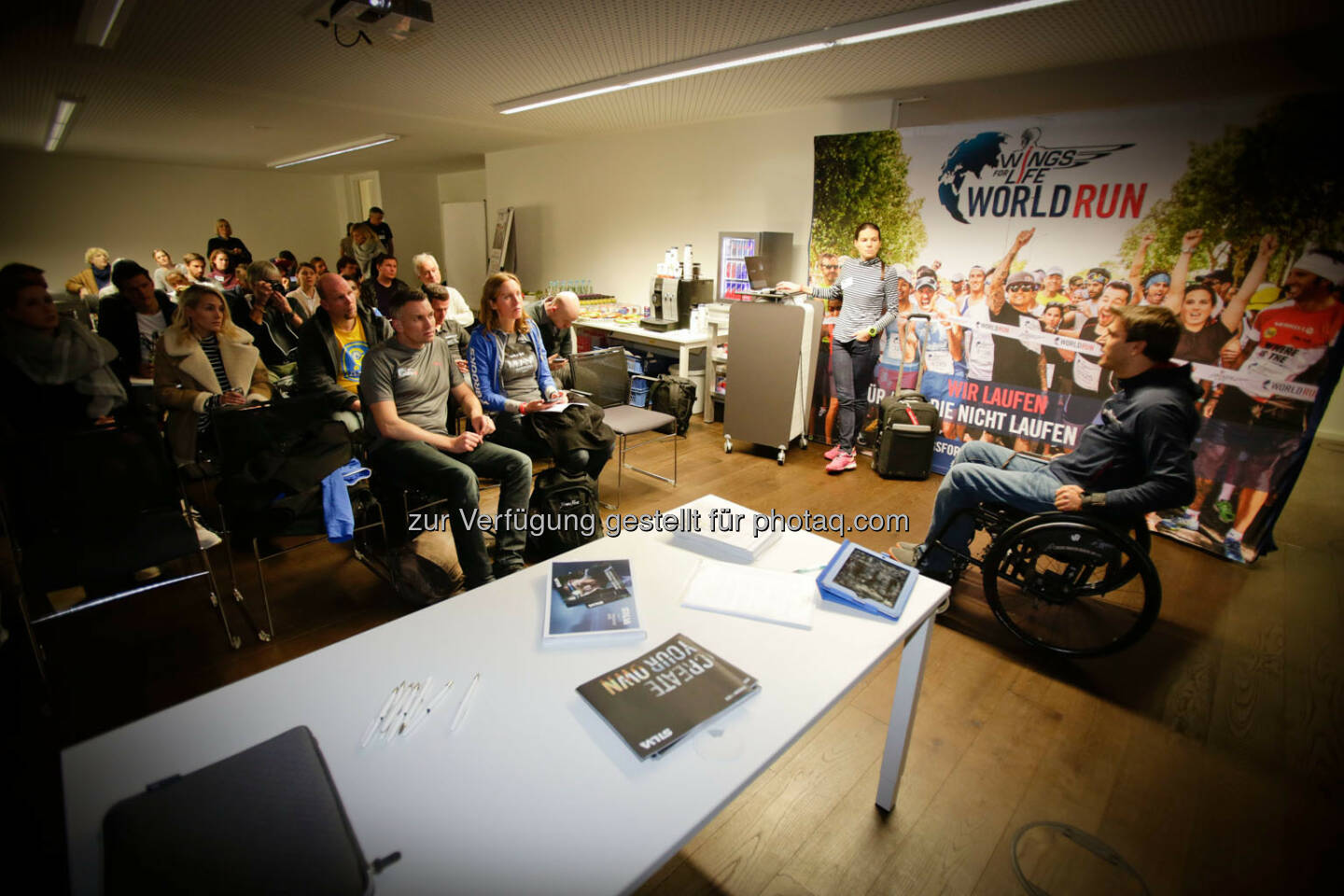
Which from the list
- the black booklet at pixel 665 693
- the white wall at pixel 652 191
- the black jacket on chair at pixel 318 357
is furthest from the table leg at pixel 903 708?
the white wall at pixel 652 191

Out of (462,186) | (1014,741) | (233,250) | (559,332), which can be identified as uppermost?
(462,186)

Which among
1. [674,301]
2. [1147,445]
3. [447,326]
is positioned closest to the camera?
[1147,445]

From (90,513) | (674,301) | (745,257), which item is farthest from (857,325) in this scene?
(90,513)

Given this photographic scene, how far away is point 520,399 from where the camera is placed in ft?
10.5

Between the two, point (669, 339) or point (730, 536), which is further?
point (669, 339)

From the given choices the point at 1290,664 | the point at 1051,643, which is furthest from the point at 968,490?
the point at 1290,664

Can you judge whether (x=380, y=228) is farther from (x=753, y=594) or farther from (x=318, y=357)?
(x=753, y=594)

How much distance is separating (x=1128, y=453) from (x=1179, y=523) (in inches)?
68.1

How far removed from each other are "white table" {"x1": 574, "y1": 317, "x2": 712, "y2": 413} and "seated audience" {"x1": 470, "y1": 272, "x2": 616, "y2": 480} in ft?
6.29

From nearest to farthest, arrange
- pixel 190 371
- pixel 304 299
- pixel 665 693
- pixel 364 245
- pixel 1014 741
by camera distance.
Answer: pixel 665 693 < pixel 1014 741 < pixel 190 371 < pixel 304 299 < pixel 364 245

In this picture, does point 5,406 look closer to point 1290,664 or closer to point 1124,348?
point 1124,348

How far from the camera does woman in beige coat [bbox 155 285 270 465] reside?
9.32 ft

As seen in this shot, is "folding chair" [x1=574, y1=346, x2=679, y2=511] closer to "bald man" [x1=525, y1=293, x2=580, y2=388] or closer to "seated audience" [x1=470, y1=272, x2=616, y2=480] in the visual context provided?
"bald man" [x1=525, y1=293, x2=580, y2=388]

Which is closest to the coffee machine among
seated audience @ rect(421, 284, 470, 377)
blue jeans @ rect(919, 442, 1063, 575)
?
seated audience @ rect(421, 284, 470, 377)
